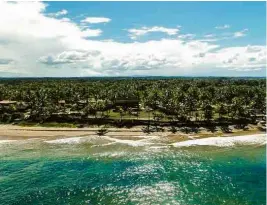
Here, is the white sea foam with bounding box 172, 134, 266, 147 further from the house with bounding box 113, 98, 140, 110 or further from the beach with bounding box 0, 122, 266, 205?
the house with bounding box 113, 98, 140, 110

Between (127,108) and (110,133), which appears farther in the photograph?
(127,108)

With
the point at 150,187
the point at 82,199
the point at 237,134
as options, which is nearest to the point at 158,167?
the point at 150,187

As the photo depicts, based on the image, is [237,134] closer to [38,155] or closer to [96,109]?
[96,109]

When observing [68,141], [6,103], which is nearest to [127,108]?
[68,141]

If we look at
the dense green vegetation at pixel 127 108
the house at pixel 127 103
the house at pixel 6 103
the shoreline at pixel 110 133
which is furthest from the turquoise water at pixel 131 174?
the house at pixel 6 103

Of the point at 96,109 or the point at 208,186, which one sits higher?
the point at 96,109

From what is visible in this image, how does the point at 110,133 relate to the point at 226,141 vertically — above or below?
above

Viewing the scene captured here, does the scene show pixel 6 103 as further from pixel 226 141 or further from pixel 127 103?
pixel 226 141

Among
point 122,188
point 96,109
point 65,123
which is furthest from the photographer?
point 96,109
